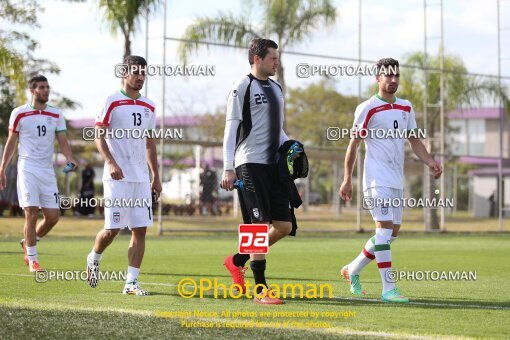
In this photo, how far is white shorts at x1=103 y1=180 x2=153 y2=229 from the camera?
33.0ft

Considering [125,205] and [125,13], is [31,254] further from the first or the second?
[125,13]

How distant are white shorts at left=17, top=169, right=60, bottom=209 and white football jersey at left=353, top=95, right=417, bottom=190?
463cm

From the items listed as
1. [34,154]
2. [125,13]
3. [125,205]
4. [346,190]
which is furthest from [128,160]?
[125,13]

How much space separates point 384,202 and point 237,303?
6.22ft

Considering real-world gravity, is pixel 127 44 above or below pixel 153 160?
above

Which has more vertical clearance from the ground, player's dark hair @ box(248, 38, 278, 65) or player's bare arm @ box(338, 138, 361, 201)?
player's dark hair @ box(248, 38, 278, 65)

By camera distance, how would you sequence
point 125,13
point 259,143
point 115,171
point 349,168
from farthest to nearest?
point 125,13 → point 349,168 → point 115,171 → point 259,143

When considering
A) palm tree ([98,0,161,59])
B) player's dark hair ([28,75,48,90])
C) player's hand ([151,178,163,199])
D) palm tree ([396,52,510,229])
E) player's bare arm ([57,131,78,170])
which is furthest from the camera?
palm tree ([396,52,510,229])

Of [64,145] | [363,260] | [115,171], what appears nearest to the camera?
[115,171]

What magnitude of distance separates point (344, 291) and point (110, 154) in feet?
9.38

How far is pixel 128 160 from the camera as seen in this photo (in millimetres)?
10164

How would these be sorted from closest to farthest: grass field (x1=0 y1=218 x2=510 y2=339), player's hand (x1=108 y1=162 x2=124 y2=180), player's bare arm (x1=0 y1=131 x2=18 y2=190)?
1. grass field (x1=0 y1=218 x2=510 y2=339)
2. player's hand (x1=108 y1=162 x2=124 y2=180)
3. player's bare arm (x1=0 y1=131 x2=18 y2=190)

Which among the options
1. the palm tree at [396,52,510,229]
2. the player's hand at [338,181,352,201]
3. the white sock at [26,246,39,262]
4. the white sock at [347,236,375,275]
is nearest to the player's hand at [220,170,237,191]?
the player's hand at [338,181,352,201]

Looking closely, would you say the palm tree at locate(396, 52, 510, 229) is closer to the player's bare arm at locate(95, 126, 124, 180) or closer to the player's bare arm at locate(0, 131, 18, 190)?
the player's bare arm at locate(0, 131, 18, 190)
